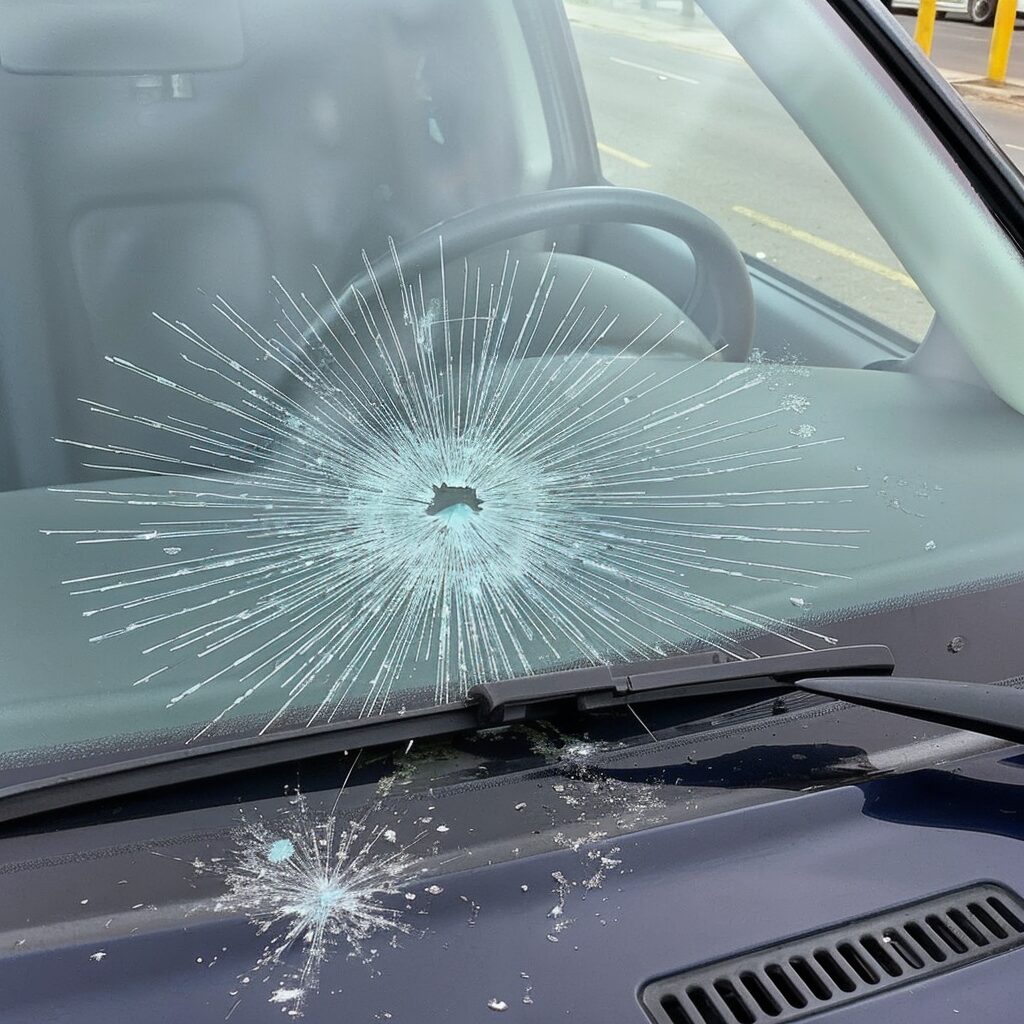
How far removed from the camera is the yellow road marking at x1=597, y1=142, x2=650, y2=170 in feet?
4.96

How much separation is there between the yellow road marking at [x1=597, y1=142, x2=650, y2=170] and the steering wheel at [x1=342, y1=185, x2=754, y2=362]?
0.13 ft

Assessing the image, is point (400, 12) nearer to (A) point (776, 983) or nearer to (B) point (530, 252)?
(B) point (530, 252)

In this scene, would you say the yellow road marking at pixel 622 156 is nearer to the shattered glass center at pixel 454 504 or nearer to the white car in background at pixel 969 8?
the shattered glass center at pixel 454 504

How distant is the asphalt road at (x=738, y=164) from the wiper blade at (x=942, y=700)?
0.65m

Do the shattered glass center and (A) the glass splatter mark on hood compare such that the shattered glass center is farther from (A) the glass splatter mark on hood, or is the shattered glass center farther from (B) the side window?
(B) the side window

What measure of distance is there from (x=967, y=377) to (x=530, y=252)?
2.00 feet

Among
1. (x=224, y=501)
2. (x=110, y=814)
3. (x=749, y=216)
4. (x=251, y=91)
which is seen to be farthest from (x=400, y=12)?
(x=110, y=814)

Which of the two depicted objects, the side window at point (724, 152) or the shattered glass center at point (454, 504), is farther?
the side window at point (724, 152)

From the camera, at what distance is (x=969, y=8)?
16.4m

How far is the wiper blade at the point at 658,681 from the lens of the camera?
3.33 ft

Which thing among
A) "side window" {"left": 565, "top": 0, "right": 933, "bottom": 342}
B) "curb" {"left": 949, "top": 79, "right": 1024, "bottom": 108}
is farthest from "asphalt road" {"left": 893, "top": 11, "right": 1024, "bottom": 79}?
"side window" {"left": 565, "top": 0, "right": 933, "bottom": 342}

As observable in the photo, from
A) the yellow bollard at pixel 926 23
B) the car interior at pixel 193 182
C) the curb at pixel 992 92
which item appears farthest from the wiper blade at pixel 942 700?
the yellow bollard at pixel 926 23

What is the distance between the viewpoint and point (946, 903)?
95cm

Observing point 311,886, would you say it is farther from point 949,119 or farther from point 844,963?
point 949,119
